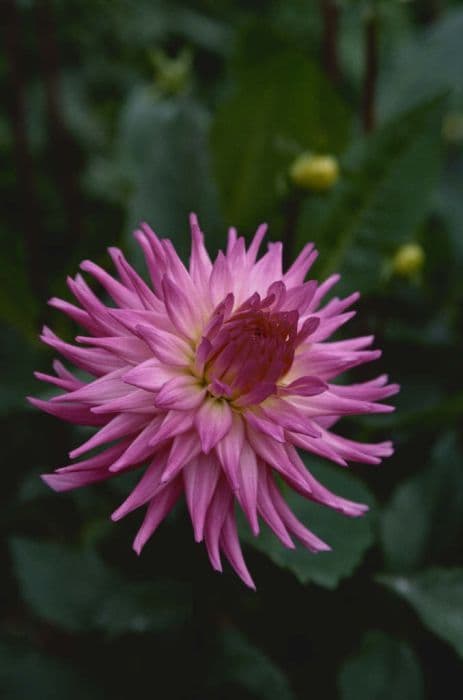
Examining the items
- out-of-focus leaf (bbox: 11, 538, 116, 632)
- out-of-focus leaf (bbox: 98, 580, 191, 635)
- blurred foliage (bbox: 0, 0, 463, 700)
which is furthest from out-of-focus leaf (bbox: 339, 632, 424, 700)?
out-of-focus leaf (bbox: 11, 538, 116, 632)

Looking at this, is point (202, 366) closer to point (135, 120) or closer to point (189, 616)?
point (189, 616)

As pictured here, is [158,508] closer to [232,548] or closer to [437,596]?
[232,548]

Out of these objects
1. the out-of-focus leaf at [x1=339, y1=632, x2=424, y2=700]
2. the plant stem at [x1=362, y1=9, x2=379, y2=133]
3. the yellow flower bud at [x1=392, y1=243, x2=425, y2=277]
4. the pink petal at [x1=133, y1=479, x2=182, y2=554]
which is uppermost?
the plant stem at [x1=362, y1=9, x2=379, y2=133]

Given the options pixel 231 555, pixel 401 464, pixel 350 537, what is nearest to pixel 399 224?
pixel 401 464

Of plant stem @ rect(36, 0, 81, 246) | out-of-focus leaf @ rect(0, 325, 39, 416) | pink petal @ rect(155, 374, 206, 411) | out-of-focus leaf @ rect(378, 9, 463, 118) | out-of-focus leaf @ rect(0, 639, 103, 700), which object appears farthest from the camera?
out-of-focus leaf @ rect(378, 9, 463, 118)

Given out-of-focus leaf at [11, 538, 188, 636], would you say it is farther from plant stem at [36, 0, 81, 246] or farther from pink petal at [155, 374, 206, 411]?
plant stem at [36, 0, 81, 246]

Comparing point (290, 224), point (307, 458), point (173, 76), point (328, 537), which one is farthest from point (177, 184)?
point (328, 537)
